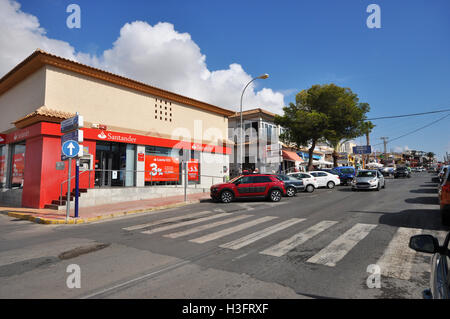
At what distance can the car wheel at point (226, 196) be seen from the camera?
568 inches

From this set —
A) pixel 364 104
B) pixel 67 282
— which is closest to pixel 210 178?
pixel 67 282

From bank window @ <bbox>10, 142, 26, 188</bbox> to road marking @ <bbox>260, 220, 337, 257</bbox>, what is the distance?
52.4 feet

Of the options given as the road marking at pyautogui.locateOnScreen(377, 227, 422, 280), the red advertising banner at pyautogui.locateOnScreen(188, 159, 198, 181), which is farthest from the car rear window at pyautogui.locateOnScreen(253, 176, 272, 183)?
the road marking at pyautogui.locateOnScreen(377, 227, 422, 280)

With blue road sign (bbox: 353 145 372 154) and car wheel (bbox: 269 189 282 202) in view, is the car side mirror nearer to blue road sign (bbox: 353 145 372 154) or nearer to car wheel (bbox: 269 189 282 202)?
car wheel (bbox: 269 189 282 202)

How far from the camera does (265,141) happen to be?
32844 mm

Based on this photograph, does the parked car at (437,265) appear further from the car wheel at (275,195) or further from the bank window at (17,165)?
the bank window at (17,165)

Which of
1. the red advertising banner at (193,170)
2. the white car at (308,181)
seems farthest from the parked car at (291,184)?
the red advertising banner at (193,170)

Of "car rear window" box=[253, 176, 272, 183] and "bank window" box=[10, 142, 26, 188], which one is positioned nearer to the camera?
"car rear window" box=[253, 176, 272, 183]

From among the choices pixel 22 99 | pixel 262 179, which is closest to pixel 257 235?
pixel 262 179

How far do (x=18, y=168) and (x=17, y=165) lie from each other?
298 mm

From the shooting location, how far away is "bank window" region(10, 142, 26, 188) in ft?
49.7

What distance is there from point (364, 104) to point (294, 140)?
10.1 metres
